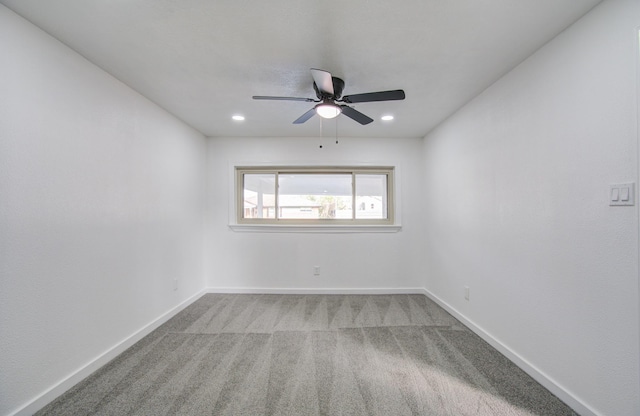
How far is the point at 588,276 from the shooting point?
4.90ft

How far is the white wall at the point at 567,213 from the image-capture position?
133cm

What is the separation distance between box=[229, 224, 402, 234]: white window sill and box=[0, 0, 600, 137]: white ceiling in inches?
71.8

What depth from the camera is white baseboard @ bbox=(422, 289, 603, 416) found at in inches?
60.2

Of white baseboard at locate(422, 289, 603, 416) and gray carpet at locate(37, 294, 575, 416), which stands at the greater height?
white baseboard at locate(422, 289, 603, 416)

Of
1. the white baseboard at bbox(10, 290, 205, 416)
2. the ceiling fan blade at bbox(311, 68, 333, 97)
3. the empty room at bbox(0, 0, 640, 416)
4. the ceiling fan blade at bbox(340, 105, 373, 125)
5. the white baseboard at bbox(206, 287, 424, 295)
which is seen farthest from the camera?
the white baseboard at bbox(206, 287, 424, 295)

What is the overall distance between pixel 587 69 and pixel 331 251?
306 cm

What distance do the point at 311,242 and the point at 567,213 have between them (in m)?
2.82

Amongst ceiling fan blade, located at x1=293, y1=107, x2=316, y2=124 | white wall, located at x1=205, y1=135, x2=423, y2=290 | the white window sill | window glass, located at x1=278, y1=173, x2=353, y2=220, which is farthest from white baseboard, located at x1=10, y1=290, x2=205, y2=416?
ceiling fan blade, located at x1=293, y1=107, x2=316, y2=124

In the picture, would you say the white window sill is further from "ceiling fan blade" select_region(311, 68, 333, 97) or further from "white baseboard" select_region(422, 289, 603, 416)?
"ceiling fan blade" select_region(311, 68, 333, 97)

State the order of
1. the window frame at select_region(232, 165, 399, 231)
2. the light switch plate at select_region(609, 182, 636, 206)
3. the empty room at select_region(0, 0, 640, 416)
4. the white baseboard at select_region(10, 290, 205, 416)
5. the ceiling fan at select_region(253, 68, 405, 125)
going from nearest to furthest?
the light switch plate at select_region(609, 182, 636, 206) < the empty room at select_region(0, 0, 640, 416) < the white baseboard at select_region(10, 290, 205, 416) < the ceiling fan at select_region(253, 68, 405, 125) < the window frame at select_region(232, 165, 399, 231)

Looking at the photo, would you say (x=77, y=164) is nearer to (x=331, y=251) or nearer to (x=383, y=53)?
(x=383, y=53)

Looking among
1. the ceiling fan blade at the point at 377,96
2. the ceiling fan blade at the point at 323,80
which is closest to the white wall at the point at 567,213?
the ceiling fan blade at the point at 377,96

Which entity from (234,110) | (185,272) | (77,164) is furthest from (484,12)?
(185,272)

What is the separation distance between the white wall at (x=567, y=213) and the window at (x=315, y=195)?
159 centimetres
